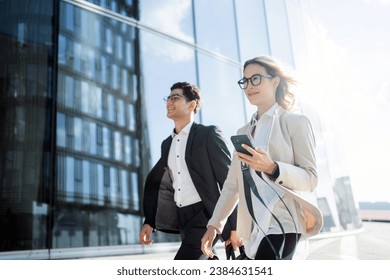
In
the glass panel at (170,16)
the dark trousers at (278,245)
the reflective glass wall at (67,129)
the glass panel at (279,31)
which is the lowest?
the dark trousers at (278,245)

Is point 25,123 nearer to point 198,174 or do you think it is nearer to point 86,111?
point 86,111

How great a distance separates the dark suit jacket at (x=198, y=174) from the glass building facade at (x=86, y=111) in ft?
9.16

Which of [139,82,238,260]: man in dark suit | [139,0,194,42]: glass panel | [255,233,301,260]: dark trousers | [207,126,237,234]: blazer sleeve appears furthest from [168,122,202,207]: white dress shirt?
[139,0,194,42]: glass panel

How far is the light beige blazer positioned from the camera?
1.51 m

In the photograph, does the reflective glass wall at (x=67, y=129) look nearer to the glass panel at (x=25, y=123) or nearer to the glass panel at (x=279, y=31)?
the glass panel at (x=25, y=123)

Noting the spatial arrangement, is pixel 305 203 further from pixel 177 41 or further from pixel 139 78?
pixel 177 41

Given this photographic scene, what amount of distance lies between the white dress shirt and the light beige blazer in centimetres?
64

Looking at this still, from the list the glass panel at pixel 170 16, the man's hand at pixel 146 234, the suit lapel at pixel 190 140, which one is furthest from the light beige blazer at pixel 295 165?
the glass panel at pixel 170 16

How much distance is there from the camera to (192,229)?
90.2 inches

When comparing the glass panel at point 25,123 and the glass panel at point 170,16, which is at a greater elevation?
the glass panel at point 170,16

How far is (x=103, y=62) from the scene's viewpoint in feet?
19.2

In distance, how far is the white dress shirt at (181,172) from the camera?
239 cm

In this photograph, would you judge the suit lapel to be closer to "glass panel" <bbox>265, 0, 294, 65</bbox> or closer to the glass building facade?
the glass building facade
